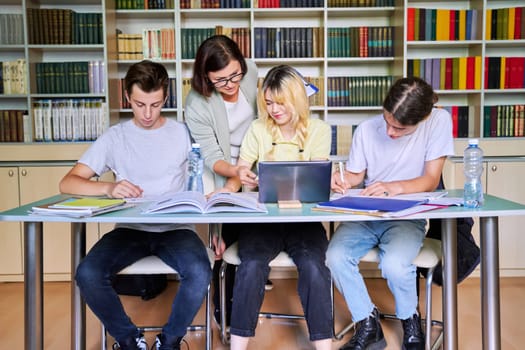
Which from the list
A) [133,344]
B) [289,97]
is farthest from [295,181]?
[133,344]

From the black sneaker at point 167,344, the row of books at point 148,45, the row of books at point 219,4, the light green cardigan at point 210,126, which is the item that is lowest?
the black sneaker at point 167,344

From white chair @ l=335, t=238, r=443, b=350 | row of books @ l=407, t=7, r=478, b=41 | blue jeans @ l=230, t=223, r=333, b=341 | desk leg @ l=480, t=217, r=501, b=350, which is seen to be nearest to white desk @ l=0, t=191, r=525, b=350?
desk leg @ l=480, t=217, r=501, b=350

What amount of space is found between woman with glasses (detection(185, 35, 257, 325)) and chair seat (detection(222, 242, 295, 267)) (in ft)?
0.61

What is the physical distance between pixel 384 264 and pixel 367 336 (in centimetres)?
34

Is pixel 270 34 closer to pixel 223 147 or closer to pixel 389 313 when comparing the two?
pixel 223 147

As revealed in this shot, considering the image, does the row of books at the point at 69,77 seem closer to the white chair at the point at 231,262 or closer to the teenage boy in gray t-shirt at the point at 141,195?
the teenage boy in gray t-shirt at the point at 141,195

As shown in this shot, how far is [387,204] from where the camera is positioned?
166 cm

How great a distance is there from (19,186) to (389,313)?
2234mm

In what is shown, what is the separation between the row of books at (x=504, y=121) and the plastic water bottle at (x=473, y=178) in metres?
1.80

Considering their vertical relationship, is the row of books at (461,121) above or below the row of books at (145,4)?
below

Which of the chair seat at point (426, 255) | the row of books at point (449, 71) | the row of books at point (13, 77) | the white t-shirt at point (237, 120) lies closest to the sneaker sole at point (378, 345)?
the chair seat at point (426, 255)

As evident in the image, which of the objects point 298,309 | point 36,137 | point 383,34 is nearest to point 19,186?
point 36,137

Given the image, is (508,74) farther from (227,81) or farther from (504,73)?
(227,81)

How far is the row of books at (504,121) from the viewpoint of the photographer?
139 inches
